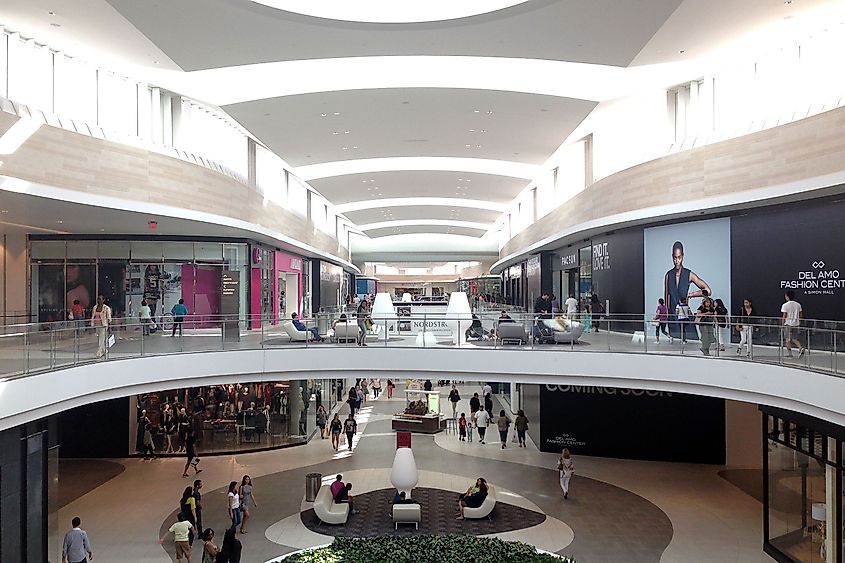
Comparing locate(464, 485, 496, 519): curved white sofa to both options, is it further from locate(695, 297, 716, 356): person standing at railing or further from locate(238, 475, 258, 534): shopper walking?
→ locate(695, 297, 716, 356): person standing at railing

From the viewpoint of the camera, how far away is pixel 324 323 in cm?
1647

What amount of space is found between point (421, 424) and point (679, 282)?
1044cm

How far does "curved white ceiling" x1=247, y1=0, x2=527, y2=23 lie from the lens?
14.3m

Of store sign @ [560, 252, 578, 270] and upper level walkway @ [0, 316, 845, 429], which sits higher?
store sign @ [560, 252, 578, 270]

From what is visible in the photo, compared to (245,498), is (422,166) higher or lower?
higher

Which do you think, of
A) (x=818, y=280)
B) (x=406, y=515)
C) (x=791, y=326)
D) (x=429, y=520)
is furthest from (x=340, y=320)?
(x=818, y=280)

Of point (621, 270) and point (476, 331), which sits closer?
point (476, 331)

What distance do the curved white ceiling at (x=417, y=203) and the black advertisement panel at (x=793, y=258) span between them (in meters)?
24.8

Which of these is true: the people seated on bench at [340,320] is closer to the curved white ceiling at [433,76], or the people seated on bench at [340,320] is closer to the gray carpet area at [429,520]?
the gray carpet area at [429,520]

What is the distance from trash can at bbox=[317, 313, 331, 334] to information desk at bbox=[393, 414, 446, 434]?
9.82 m

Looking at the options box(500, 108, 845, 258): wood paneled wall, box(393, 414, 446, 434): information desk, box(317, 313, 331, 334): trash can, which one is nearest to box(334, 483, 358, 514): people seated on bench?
box(317, 313, 331, 334): trash can

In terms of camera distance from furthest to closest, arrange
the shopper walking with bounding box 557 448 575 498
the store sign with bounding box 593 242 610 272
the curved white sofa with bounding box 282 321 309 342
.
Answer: the store sign with bounding box 593 242 610 272 < the shopper walking with bounding box 557 448 575 498 < the curved white sofa with bounding box 282 321 309 342

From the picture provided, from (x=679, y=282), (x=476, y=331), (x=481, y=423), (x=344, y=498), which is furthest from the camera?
(x=481, y=423)

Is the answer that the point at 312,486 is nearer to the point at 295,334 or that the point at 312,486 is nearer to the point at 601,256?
the point at 295,334
